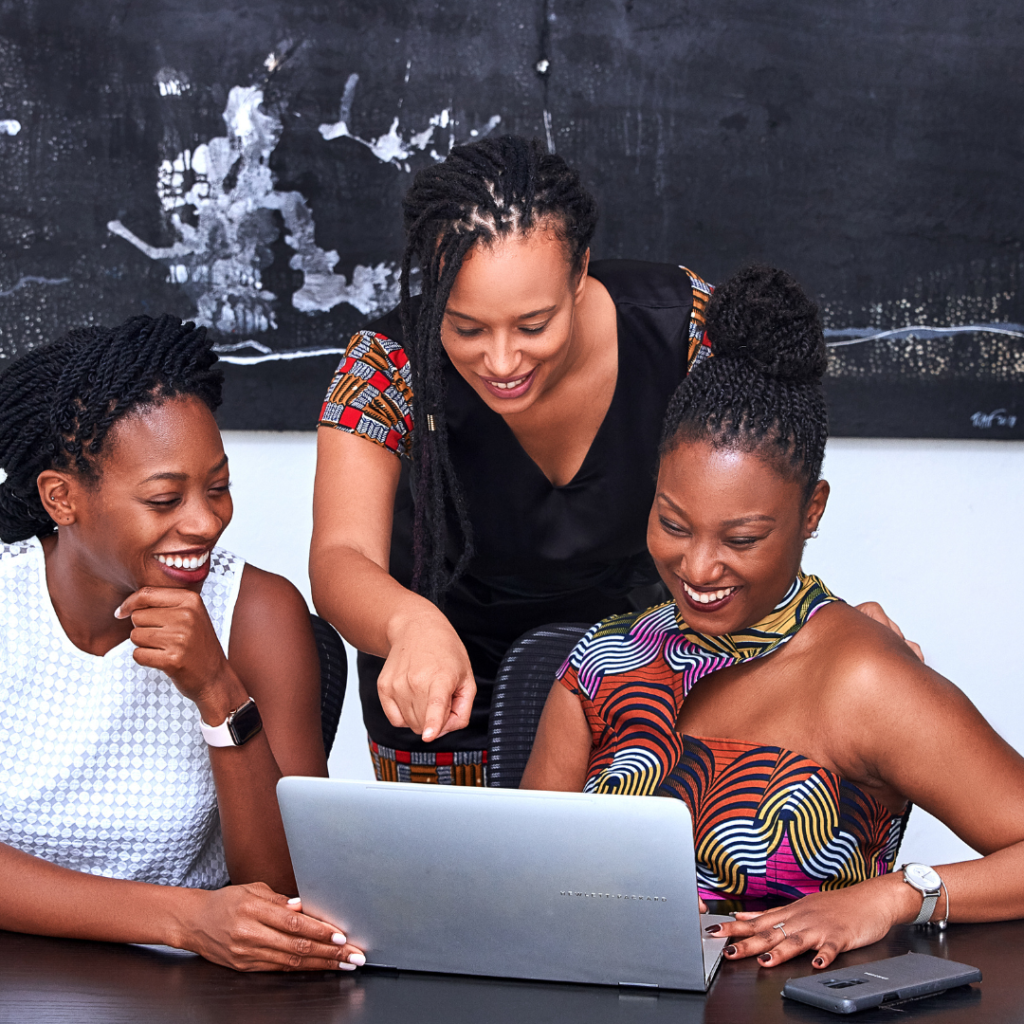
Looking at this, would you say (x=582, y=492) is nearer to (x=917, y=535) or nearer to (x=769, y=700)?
(x=769, y=700)

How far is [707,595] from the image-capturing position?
1.56m

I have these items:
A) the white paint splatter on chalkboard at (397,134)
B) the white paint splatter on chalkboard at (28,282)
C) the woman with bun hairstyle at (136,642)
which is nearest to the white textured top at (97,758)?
the woman with bun hairstyle at (136,642)

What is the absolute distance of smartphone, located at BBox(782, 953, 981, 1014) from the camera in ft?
3.48

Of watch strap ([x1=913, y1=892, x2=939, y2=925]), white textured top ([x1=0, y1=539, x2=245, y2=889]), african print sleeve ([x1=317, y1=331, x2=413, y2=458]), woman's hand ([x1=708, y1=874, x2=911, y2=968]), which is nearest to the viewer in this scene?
woman's hand ([x1=708, y1=874, x2=911, y2=968])

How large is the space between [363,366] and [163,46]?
1.48m

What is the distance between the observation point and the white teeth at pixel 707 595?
155 cm

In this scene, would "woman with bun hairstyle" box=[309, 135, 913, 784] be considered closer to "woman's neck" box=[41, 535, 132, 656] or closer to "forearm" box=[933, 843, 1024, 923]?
"woman's neck" box=[41, 535, 132, 656]

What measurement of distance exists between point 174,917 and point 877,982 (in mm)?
743

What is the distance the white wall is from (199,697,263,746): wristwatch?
1381mm

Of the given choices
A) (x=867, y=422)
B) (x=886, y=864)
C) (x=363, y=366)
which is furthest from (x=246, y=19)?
(x=886, y=864)

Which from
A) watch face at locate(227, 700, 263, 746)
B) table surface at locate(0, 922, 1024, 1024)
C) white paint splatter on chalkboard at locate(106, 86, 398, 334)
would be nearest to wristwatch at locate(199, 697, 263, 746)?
watch face at locate(227, 700, 263, 746)

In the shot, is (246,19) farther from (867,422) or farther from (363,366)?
(867,422)

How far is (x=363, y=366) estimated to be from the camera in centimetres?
182

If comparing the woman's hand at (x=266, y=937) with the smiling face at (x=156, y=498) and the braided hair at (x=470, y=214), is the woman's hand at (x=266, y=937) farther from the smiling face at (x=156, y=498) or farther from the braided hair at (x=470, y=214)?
the braided hair at (x=470, y=214)
